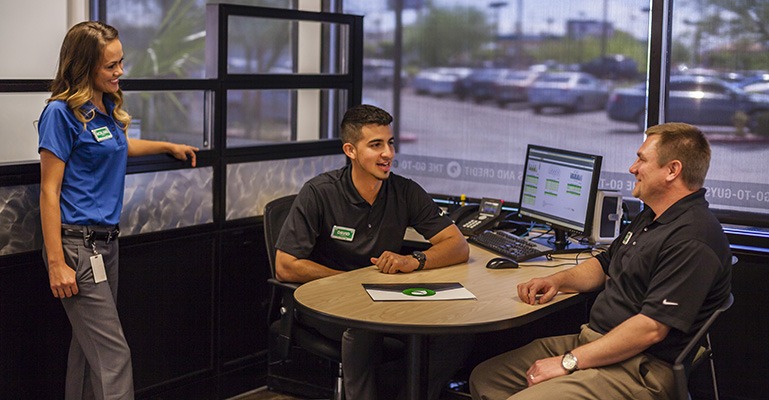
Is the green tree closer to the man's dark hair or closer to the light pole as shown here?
the light pole

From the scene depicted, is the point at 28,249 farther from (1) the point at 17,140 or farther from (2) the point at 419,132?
(2) the point at 419,132

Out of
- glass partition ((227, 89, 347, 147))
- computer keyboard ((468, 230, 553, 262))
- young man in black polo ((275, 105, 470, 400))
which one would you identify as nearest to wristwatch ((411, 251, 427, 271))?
young man in black polo ((275, 105, 470, 400))

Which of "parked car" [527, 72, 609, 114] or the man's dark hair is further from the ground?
"parked car" [527, 72, 609, 114]

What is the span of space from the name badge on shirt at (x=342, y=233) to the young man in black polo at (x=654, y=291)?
799mm

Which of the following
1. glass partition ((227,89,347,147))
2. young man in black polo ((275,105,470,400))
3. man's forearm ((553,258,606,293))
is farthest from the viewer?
glass partition ((227,89,347,147))

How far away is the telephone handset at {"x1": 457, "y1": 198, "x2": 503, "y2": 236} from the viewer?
4.25 m

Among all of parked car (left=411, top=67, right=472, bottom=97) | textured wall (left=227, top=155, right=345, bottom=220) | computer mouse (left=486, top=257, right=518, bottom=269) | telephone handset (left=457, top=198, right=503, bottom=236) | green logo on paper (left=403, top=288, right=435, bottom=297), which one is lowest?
green logo on paper (left=403, top=288, right=435, bottom=297)

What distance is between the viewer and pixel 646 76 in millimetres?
4469

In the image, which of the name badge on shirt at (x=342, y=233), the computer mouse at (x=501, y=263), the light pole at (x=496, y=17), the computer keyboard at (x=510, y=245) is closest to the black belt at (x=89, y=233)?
the name badge on shirt at (x=342, y=233)

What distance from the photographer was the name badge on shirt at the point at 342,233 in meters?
3.68

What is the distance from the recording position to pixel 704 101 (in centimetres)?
432

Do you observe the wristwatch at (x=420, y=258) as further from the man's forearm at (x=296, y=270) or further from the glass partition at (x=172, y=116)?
the glass partition at (x=172, y=116)

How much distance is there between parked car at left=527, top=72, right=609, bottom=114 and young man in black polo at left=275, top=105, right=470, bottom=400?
4.15 feet

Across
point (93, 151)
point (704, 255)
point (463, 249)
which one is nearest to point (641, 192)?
point (704, 255)
